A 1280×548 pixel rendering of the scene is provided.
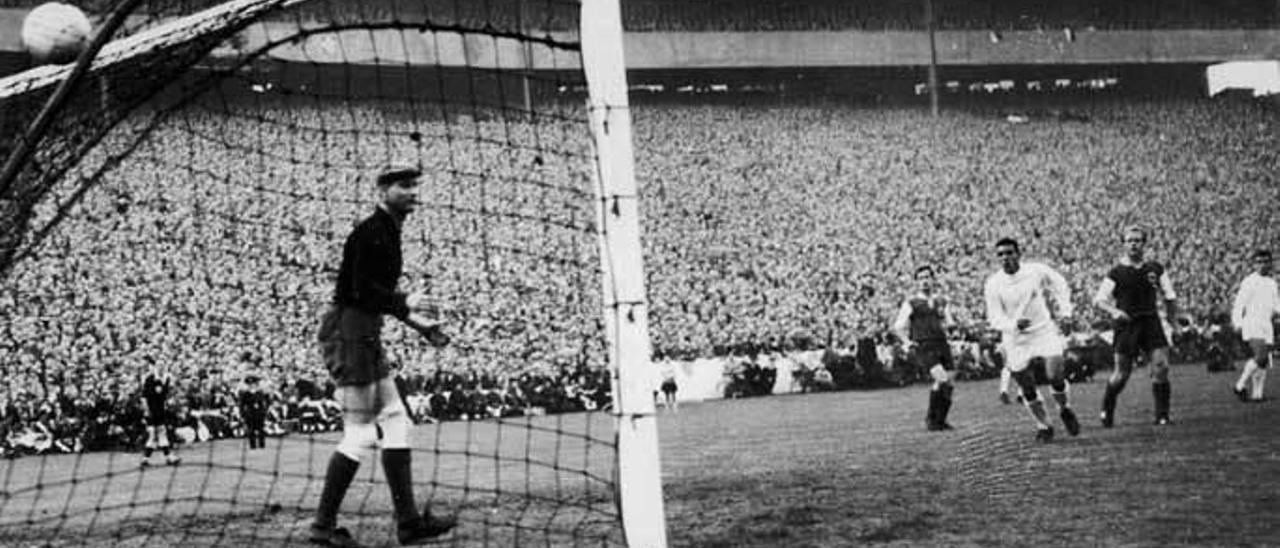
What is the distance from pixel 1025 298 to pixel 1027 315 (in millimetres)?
138

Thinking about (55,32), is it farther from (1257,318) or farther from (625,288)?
(1257,318)

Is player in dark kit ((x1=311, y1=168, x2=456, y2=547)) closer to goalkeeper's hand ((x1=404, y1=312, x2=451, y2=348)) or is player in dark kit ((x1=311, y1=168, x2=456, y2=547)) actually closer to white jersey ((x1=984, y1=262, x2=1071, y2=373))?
goalkeeper's hand ((x1=404, y1=312, x2=451, y2=348))

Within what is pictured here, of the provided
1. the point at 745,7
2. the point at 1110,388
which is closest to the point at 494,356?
the point at 1110,388

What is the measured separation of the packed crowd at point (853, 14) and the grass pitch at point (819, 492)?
24516mm

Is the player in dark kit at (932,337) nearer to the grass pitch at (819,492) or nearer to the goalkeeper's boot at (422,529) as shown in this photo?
the grass pitch at (819,492)

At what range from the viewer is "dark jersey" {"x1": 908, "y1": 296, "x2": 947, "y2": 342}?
43.2 ft

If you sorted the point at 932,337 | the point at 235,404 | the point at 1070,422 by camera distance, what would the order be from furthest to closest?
the point at 235,404, the point at 932,337, the point at 1070,422

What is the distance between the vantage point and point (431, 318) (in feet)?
20.8

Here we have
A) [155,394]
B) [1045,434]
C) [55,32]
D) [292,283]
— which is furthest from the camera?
[292,283]

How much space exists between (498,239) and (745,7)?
50.2 feet

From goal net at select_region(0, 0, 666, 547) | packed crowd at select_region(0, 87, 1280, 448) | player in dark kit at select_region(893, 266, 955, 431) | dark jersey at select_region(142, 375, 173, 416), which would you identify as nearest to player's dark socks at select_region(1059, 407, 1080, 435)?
player in dark kit at select_region(893, 266, 955, 431)

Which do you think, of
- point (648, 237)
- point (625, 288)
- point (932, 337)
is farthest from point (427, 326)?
point (648, 237)

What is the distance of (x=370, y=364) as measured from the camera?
6332 mm

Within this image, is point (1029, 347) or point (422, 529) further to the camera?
point (1029, 347)
